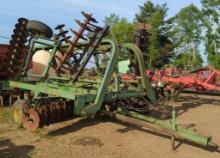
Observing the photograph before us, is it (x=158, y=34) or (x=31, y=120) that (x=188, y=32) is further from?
(x=31, y=120)

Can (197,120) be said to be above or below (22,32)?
below

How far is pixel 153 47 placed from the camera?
48.2m

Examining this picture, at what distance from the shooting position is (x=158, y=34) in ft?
167

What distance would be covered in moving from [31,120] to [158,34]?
1729 inches

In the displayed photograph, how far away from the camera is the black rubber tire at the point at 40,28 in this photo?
10422 millimetres

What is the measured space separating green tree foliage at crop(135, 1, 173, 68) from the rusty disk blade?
38.4 meters

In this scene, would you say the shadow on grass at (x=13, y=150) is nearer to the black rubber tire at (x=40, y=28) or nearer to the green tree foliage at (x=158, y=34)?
the black rubber tire at (x=40, y=28)

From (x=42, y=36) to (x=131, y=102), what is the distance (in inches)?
124

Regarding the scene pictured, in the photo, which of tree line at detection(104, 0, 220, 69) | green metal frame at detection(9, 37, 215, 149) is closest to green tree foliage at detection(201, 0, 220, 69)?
tree line at detection(104, 0, 220, 69)

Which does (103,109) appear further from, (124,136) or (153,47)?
(153,47)

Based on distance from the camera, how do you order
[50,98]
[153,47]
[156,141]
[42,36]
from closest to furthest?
[156,141] < [50,98] < [42,36] < [153,47]

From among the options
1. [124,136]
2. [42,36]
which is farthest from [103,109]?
[42,36]

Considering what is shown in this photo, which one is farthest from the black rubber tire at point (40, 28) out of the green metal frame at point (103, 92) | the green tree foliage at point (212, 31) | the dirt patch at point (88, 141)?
the green tree foliage at point (212, 31)

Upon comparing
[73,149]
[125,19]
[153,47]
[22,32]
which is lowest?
[73,149]
